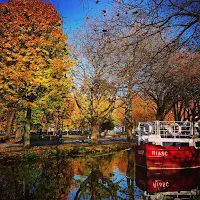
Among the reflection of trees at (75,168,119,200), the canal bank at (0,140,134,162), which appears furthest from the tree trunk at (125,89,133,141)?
the reflection of trees at (75,168,119,200)

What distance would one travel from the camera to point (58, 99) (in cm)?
2603

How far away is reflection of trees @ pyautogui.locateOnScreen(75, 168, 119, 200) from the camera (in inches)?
492

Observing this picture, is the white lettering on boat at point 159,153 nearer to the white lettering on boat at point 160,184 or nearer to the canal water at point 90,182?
the canal water at point 90,182

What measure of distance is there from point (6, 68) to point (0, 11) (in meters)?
7.51

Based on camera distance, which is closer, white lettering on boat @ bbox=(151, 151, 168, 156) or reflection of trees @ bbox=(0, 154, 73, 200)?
reflection of trees @ bbox=(0, 154, 73, 200)

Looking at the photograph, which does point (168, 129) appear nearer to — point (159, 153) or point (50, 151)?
point (159, 153)

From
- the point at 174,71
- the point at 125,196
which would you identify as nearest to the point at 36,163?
the point at 125,196

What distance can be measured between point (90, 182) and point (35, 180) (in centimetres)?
320

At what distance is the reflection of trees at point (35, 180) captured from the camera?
12.4m

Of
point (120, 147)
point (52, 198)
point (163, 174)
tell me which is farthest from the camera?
point (120, 147)

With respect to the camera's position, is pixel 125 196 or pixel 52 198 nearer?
pixel 52 198

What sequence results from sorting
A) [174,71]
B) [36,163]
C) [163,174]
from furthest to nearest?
[174,71]
[36,163]
[163,174]

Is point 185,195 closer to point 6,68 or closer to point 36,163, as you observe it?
point 36,163

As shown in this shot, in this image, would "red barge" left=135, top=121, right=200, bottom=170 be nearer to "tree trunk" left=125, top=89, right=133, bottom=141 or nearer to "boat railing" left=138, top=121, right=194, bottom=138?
"boat railing" left=138, top=121, right=194, bottom=138
